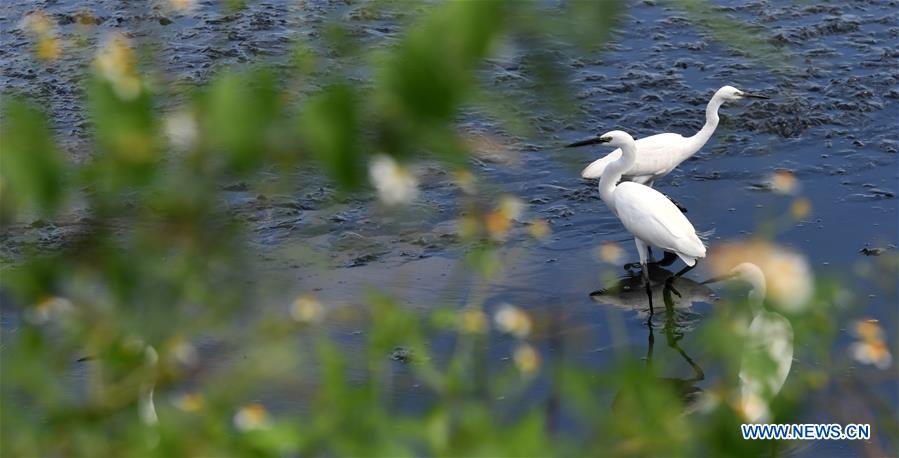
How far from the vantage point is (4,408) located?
1324 millimetres

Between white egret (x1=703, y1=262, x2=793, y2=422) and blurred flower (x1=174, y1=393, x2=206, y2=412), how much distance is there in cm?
63

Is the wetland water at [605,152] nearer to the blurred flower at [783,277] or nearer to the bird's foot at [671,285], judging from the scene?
the bird's foot at [671,285]

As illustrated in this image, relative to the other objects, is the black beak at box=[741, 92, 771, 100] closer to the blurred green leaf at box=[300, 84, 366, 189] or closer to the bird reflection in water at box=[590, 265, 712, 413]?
the bird reflection in water at box=[590, 265, 712, 413]

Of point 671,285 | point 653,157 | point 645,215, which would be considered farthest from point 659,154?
point 671,285

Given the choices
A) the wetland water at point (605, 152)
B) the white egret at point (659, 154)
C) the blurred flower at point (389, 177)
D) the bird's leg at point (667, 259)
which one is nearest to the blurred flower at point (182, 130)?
the blurred flower at point (389, 177)

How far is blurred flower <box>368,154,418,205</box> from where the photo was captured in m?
1.14

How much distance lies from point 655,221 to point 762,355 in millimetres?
4402

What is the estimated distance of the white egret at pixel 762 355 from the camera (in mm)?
1334

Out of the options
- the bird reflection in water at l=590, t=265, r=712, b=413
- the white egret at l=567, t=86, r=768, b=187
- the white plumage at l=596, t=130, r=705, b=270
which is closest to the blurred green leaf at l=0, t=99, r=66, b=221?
the bird reflection in water at l=590, t=265, r=712, b=413

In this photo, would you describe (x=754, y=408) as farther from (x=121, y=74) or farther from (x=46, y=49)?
(x=46, y=49)

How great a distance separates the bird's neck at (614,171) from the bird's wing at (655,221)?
0.55ft

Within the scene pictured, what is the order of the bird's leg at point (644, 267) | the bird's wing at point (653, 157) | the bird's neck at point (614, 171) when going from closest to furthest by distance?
the bird's leg at point (644, 267) → the bird's neck at point (614, 171) → the bird's wing at point (653, 157)

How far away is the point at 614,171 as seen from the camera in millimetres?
6148

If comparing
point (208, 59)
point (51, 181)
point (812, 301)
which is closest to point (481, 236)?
point (208, 59)
